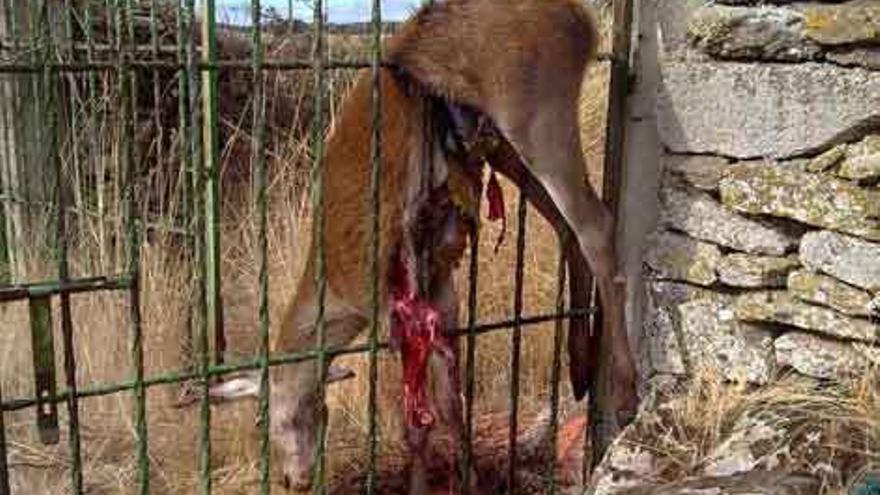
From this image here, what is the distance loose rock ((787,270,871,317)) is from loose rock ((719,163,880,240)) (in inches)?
5.8

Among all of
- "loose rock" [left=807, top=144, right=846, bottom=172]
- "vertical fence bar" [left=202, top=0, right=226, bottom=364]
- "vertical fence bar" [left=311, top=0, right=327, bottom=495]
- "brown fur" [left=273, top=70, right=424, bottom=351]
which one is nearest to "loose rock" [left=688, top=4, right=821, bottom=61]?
"loose rock" [left=807, top=144, right=846, bottom=172]

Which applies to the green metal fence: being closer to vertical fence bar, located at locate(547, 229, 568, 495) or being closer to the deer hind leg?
vertical fence bar, located at locate(547, 229, 568, 495)

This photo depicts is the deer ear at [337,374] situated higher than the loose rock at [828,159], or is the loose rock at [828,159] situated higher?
the loose rock at [828,159]

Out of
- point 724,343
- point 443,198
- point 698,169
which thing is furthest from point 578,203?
point 724,343

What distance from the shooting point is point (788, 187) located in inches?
111

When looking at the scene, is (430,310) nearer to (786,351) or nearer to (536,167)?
(536,167)

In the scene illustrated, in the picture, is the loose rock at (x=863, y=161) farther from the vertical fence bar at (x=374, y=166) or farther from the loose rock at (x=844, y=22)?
the vertical fence bar at (x=374, y=166)

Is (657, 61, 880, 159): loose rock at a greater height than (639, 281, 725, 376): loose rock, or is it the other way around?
(657, 61, 880, 159): loose rock

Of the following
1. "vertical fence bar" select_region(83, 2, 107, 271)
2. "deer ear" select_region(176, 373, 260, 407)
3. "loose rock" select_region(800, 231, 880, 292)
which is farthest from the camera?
"vertical fence bar" select_region(83, 2, 107, 271)

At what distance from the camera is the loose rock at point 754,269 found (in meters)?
2.90

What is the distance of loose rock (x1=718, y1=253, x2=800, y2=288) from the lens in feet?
9.50

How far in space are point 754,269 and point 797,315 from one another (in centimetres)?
17

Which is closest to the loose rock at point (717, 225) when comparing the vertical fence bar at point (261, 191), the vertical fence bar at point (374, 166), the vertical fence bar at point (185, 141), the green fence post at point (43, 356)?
the vertical fence bar at point (374, 166)

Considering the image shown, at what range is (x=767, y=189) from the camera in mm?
2871
